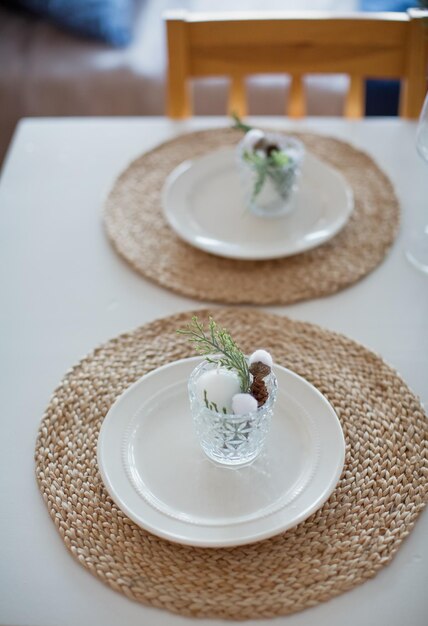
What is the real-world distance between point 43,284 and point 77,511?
0.44 metres

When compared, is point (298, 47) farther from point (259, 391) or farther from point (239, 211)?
point (259, 391)

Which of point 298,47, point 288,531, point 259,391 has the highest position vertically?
point 298,47

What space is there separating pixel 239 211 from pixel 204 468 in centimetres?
54

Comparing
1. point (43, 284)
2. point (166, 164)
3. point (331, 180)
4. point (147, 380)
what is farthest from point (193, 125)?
point (147, 380)

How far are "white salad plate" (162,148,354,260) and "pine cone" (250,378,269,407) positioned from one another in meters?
0.36

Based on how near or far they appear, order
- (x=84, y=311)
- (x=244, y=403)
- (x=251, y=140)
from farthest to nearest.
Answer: (x=251, y=140)
(x=84, y=311)
(x=244, y=403)

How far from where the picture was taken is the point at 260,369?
906 mm

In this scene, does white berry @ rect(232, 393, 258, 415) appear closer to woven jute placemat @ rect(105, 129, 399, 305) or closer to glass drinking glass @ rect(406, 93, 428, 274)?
woven jute placemat @ rect(105, 129, 399, 305)

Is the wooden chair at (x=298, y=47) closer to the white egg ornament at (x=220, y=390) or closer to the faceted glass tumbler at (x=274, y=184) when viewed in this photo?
the faceted glass tumbler at (x=274, y=184)

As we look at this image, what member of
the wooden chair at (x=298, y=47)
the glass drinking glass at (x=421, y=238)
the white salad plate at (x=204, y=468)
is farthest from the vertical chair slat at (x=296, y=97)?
the white salad plate at (x=204, y=468)

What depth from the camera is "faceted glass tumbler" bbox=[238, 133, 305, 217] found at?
129cm

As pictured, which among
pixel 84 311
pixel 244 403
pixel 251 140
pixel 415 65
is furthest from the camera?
pixel 415 65

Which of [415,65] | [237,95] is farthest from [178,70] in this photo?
[415,65]

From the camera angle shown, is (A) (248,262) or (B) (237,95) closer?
(A) (248,262)
